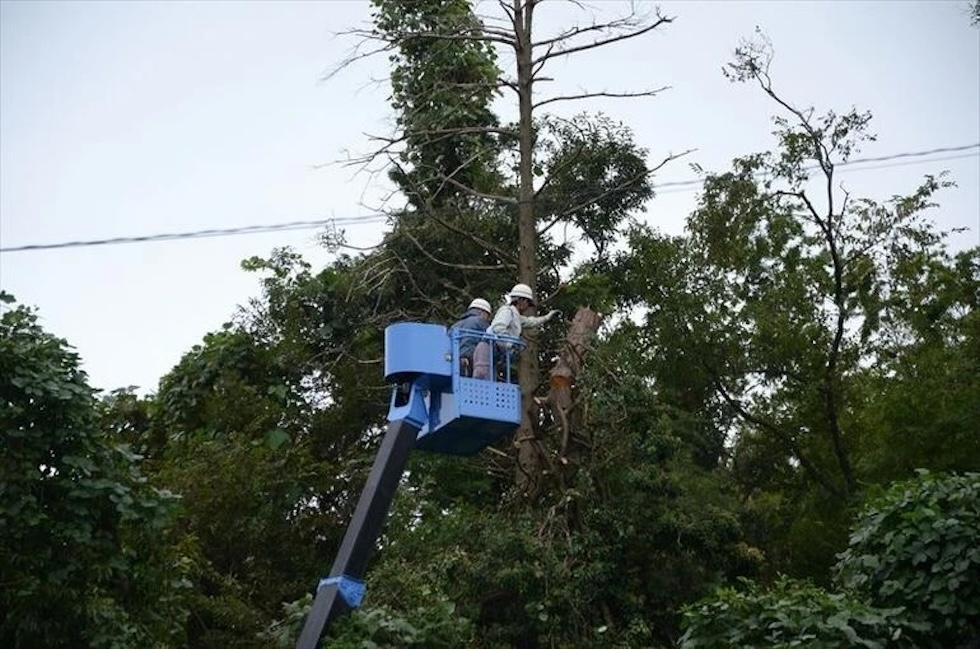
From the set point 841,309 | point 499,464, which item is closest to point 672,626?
point 499,464

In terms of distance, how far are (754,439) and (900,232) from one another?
12.3 feet

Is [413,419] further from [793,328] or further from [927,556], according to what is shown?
[793,328]

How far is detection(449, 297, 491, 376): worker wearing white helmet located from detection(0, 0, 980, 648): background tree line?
182 centimetres

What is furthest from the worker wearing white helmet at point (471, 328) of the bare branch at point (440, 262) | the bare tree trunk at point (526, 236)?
the bare branch at point (440, 262)

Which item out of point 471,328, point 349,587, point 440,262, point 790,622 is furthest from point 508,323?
point 440,262

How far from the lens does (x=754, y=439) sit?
21500mm

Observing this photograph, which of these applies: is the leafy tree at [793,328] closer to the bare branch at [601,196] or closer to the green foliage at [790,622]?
the bare branch at [601,196]

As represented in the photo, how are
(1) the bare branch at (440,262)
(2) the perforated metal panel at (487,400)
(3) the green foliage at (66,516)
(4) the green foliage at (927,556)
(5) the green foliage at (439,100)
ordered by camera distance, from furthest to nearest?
1. (5) the green foliage at (439,100)
2. (1) the bare branch at (440,262)
3. (3) the green foliage at (66,516)
4. (2) the perforated metal panel at (487,400)
5. (4) the green foliage at (927,556)

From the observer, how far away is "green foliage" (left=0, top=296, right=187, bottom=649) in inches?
411

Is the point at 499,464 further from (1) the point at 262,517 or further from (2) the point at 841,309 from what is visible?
(2) the point at 841,309

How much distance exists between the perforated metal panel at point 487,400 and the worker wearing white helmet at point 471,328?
329mm

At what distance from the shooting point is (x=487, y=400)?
9.86 m

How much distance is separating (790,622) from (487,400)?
247 centimetres

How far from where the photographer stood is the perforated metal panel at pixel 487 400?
32.1 ft
